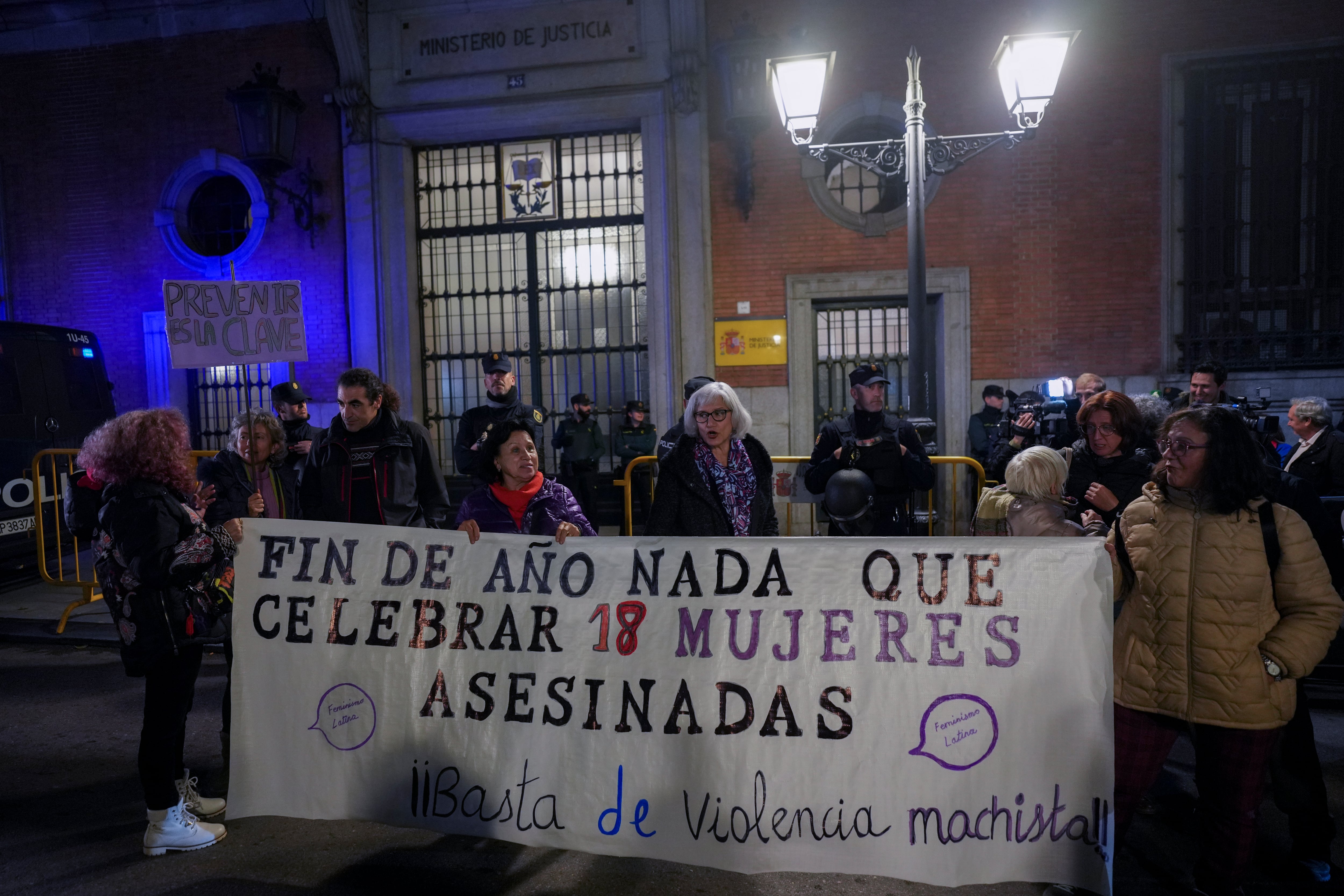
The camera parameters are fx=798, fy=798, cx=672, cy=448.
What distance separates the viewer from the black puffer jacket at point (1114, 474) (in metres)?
3.83

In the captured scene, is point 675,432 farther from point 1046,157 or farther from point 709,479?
point 1046,157

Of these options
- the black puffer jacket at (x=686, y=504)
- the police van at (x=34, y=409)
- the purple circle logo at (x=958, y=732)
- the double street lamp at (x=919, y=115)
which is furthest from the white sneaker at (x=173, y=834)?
the police van at (x=34, y=409)

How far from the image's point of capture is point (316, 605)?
319cm

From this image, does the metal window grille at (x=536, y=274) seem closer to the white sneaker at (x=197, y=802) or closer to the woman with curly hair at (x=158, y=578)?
the white sneaker at (x=197, y=802)

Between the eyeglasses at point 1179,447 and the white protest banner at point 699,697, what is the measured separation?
1.50 feet

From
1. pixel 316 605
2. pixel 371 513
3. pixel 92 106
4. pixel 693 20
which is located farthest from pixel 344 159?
pixel 316 605

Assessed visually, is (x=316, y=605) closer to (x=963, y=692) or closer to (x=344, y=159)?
(x=963, y=692)

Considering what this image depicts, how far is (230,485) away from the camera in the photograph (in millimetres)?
4555

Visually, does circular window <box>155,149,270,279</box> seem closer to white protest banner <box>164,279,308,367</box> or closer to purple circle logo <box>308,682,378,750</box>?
white protest banner <box>164,279,308,367</box>

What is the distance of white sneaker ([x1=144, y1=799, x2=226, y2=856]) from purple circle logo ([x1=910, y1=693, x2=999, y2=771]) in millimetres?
2935

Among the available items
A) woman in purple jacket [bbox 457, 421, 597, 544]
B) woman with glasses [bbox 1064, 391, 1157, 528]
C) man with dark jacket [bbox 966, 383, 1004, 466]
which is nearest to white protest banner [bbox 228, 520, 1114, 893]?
woman in purple jacket [bbox 457, 421, 597, 544]

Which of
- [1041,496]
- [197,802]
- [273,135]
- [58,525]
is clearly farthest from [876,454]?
[273,135]

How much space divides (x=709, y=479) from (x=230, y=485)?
Answer: 2822mm

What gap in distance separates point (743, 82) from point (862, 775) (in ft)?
30.4
